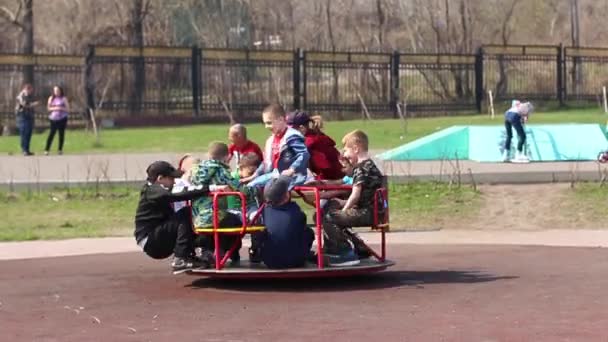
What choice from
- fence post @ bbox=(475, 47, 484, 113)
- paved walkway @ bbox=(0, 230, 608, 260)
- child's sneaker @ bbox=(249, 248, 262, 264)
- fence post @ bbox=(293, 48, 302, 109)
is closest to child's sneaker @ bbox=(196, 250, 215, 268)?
child's sneaker @ bbox=(249, 248, 262, 264)

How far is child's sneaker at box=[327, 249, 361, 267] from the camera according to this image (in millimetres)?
12589

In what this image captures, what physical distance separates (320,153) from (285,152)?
2.71ft

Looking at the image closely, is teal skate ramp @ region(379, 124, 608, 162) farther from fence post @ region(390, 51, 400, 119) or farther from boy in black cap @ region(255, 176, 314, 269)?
fence post @ region(390, 51, 400, 119)

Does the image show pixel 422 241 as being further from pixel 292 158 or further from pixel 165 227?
pixel 165 227

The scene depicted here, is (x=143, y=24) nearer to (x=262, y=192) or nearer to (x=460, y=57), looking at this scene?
(x=460, y=57)

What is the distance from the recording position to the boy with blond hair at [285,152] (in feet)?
41.0

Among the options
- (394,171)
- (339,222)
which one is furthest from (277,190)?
(394,171)

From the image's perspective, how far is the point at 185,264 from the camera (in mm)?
12469

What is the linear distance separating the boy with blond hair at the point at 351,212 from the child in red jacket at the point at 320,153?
47 cm

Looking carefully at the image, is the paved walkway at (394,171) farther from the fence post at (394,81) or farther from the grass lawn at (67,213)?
the fence post at (394,81)

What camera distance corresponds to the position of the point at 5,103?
42.0 meters

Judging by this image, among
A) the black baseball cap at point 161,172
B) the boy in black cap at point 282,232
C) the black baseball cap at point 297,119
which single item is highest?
the black baseball cap at point 297,119

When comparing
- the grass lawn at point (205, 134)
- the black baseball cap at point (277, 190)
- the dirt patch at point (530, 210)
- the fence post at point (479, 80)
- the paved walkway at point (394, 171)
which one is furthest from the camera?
the fence post at point (479, 80)

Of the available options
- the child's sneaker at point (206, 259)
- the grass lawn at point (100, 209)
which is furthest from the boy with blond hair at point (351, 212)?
the grass lawn at point (100, 209)
